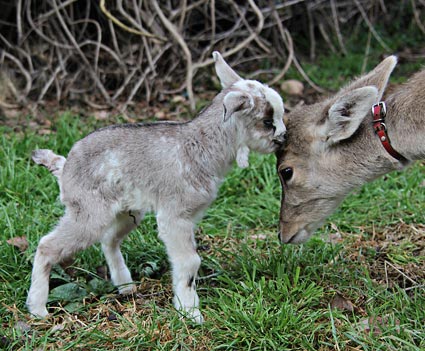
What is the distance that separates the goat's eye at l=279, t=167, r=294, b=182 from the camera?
457 centimetres

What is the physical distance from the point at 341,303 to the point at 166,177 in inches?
52.2

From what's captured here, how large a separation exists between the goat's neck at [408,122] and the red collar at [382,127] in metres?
0.02

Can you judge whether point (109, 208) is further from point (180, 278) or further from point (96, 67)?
point (96, 67)

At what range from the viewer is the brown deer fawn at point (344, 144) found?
13.7ft

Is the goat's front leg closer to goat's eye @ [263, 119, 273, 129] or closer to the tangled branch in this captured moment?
goat's eye @ [263, 119, 273, 129]

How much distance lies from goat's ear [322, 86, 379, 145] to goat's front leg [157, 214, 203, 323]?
1041 millimetres

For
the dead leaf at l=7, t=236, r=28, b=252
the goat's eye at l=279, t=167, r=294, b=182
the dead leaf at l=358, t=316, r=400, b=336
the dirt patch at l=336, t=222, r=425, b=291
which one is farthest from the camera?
the dead leaf at l=7, t=236, r=28, b=252

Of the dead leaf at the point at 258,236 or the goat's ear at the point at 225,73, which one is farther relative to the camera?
the dead leaf at the point at 258,236

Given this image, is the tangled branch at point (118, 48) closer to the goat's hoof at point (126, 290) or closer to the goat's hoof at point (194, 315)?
the goat's hoof at point (126, 290)

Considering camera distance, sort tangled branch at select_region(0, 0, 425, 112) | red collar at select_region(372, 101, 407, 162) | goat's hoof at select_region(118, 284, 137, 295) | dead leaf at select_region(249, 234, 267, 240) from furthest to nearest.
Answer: tangled branch at select_region(0, 0, 425, 112) → dead leaf at select_region(249, 234, 267, 240) → goat's hoof at select_region(118, 284, 137, 295) → red collar at select_region(372, 101, 407, 162)

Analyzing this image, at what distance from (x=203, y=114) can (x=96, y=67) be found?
4488 mm

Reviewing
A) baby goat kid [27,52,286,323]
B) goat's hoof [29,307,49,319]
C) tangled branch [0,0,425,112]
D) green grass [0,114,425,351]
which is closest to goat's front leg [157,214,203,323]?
baby goat kid [27,52,286,323]

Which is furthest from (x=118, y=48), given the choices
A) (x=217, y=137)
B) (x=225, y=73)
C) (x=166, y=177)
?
(x=166, y=177)

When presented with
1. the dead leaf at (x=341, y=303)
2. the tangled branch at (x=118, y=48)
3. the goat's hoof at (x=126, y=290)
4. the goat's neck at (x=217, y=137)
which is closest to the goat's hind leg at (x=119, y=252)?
the goat's hoof at (x=126, y=290)
